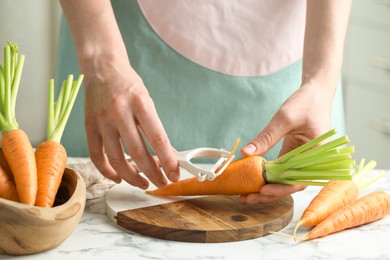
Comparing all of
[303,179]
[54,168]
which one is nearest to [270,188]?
[303,179]

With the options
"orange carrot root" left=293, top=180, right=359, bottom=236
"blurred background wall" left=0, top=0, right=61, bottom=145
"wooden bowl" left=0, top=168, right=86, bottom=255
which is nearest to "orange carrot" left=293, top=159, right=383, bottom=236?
"orange carrot root" left=293, top=180, right=359, bottom=236

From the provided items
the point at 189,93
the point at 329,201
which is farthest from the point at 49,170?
the point at 189,93

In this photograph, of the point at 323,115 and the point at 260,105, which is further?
the point at 260,105

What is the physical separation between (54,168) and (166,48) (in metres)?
0.61

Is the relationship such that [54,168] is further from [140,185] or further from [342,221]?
[342,221]

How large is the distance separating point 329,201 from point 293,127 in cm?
15

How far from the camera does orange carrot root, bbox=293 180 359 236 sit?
3.75 ft

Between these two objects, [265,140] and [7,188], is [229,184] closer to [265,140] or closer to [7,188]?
[265,140]

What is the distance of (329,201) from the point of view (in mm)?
1198

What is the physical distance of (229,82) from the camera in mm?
1629

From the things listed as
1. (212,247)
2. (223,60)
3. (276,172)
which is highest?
(223,60)

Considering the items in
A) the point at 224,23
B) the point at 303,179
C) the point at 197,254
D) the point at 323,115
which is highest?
the point at 224,23

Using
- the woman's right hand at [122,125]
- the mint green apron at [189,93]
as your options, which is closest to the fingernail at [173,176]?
the woman's right hand at [122,125]

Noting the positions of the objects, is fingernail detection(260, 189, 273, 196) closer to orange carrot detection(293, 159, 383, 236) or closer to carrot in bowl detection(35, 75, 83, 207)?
Result: orange carrot detection(293, 159, 383, 236)
